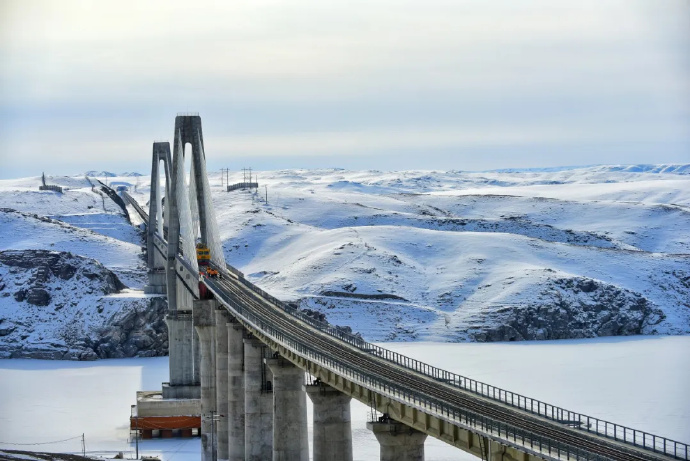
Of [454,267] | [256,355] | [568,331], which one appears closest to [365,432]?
[256,355]

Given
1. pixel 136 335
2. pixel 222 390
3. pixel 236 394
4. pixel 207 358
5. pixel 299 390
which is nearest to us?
pixel 299 390

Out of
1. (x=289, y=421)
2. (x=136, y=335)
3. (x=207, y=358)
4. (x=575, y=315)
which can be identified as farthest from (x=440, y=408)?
(x=575, y=315)

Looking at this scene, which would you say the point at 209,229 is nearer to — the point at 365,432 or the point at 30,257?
the point at 365,432

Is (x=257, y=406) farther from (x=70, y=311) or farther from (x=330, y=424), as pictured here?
(x=70, y=311)

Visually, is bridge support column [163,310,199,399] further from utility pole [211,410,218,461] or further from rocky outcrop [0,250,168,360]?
rocky outcrop [0,250,168,360]

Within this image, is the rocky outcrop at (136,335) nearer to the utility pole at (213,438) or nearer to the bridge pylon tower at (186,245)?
the bridge pylon tower at (186,245)

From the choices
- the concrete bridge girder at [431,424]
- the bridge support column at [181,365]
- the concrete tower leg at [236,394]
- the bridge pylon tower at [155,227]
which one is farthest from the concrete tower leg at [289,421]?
the bridge pylon tower at [155,227]
